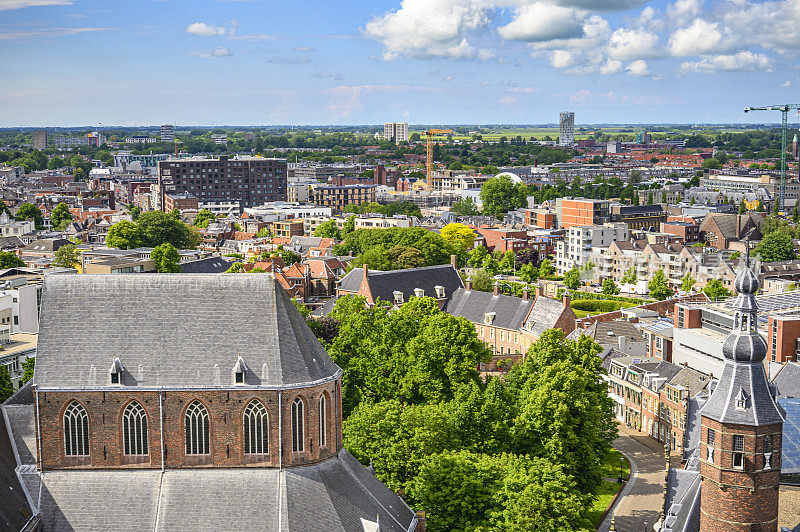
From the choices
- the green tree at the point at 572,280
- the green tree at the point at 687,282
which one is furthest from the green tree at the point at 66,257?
the green tree at the point at 687,282

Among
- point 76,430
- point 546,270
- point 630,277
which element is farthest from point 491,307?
point 76,430

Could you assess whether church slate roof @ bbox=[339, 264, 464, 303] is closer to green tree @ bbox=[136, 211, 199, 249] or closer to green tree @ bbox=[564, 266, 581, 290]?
green tree @ bbox=[564, 266, 581, 290]

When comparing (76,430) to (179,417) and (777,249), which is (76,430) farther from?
(777,249)

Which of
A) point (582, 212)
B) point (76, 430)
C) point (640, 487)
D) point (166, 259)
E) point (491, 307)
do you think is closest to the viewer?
point (76, 430)

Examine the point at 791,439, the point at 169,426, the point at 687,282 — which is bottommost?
the point at 687,282

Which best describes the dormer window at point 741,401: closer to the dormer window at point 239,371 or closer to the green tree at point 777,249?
the dormer window at point 239,371

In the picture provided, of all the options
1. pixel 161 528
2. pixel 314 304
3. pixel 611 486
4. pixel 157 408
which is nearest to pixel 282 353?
pixel 157 408

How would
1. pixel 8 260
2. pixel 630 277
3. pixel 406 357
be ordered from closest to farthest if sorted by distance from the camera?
1. pixel 406 357
2. pixel 8 260
3. pixel 630 277

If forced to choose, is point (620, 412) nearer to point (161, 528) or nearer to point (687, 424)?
point (687, 424)
